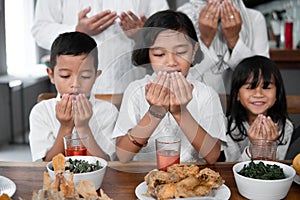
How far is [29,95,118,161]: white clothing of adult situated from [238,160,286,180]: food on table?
41 cm

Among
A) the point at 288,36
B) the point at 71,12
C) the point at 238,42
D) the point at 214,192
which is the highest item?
the point at 71,12

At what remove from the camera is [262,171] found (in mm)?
1067

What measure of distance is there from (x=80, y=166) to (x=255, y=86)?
34.0 inches

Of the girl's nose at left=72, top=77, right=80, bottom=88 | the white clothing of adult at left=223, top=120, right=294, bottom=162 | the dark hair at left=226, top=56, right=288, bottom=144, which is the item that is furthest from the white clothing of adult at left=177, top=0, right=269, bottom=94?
the girl's nose at left=72, top=77, right=80, bottom=88

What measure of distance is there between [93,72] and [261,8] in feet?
12.5

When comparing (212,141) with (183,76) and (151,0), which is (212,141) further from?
(151,0)

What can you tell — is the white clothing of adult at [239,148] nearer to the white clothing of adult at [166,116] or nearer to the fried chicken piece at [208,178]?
the white clothing of adult at [166,116]

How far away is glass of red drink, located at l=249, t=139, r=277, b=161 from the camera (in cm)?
121

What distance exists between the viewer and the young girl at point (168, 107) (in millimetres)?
1254

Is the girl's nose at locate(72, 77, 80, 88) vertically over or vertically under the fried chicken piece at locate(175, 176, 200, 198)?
over

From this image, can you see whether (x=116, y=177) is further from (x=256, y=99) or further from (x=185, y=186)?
(x=256, y=99)

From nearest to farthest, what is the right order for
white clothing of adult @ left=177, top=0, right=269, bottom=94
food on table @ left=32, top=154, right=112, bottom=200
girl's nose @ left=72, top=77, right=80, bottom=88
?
1. food on table @ left=32, top=154, right=112, bottom=200
2. girl's nose @ left=72, top=77, right=80, bottom=88
3. white clothing of adult @ left=177, top=0, right=269, bottom=94

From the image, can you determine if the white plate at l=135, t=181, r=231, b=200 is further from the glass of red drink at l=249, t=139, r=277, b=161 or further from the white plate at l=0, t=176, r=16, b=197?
the white plate at l=0, t=176, r=16, b=197

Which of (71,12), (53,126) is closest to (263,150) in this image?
(53,126)
